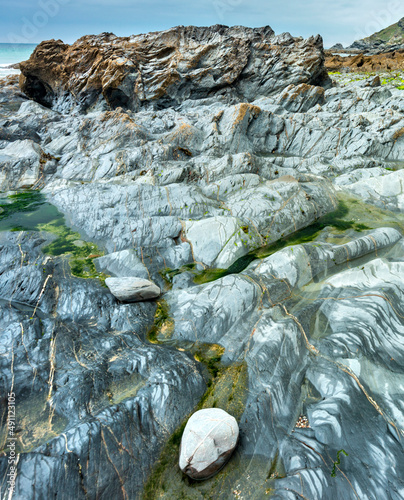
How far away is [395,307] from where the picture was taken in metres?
6.11

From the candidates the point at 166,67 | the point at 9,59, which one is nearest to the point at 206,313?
the point at 166,67

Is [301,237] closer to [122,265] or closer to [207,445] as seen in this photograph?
[122,265]

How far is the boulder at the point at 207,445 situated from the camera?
149 inches

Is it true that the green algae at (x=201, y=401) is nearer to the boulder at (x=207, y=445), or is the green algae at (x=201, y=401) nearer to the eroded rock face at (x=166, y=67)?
the boulder at (x=207, y=445)

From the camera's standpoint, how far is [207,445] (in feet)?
12.5

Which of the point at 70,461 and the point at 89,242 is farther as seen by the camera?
the point at 89,242

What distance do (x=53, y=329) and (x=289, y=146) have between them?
16.4 metres

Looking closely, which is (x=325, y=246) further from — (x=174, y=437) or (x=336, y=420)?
(x=174, y=437)

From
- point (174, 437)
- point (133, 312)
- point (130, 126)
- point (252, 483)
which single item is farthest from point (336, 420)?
point (130, 126)

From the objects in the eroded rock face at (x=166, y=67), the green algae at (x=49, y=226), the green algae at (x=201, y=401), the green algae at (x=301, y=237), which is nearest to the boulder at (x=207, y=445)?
the green algae at (x=201, y=401)

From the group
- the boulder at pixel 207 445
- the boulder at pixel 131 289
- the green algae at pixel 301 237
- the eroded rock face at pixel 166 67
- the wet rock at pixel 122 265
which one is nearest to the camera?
the boulder at pixel 207 445

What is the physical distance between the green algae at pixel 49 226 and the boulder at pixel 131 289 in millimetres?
806

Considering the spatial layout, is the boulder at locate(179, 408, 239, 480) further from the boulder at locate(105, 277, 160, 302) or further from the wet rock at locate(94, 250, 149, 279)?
the wet rock at locate(94, 250, 149, 279)

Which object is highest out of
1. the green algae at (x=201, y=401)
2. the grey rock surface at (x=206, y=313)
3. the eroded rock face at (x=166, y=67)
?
the eroded rock face at (x=166, y=67)
